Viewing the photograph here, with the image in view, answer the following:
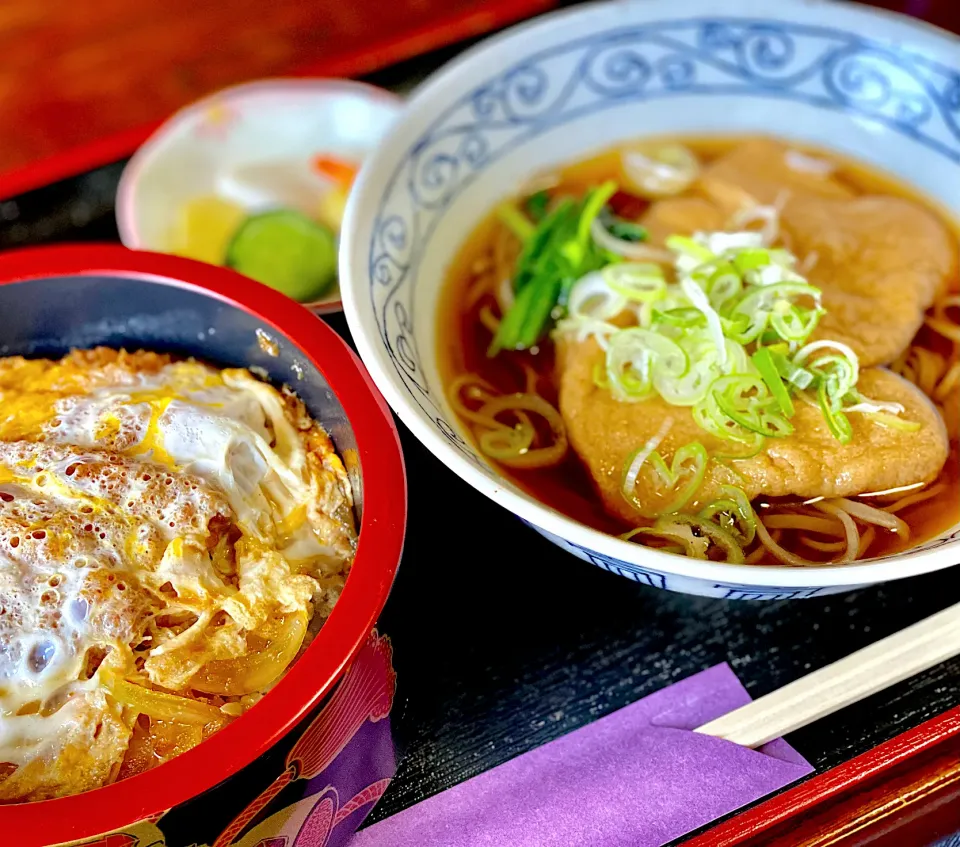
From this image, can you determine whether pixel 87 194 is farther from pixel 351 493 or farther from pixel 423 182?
pixel 351 493

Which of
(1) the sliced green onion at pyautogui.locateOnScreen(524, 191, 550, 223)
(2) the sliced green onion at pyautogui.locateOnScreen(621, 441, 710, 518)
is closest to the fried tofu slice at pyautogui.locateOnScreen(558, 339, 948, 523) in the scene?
(2) the sliced green onion at pyautogui.locateOnScreen(621, 441, 710, 518)

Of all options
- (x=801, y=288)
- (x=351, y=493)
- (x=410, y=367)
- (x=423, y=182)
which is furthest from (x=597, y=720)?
(x=423, y=182)

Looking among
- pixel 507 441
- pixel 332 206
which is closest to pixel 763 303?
pixel 507 441

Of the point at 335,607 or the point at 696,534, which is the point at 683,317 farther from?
the point at 335,607

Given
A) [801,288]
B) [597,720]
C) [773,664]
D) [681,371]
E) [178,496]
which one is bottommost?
[597,720]

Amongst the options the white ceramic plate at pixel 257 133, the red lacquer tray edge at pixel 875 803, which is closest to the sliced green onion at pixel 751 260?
the red lacquer tray edge at pixel 875 803

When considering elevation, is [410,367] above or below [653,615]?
above
